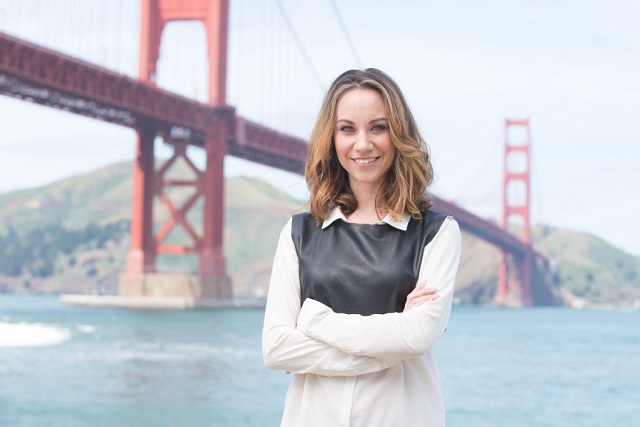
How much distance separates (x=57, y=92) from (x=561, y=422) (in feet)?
70.6

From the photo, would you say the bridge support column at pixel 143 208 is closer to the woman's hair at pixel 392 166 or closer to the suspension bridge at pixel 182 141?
the suspension bridge at pixel 182 141

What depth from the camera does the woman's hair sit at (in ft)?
6.47

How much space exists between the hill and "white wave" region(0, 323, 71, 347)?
49.9m

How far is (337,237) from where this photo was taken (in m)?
2.01

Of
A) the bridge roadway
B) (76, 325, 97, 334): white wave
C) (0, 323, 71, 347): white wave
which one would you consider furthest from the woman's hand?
(76, 325, 97, 334): white wave

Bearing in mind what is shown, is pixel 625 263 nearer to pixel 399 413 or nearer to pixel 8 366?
pixel 8 366

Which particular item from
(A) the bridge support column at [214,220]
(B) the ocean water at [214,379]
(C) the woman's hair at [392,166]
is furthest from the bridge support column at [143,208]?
(C) the woman's hair at [392,166]

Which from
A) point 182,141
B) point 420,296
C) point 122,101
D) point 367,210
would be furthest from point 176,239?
point 420,296

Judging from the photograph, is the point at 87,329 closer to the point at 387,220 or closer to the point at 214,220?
the point at 214,220

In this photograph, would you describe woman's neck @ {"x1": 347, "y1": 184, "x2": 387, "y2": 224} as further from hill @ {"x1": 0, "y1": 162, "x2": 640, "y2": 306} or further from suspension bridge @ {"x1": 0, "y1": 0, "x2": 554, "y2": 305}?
hill @ {"x1": 0, "y1": 162, "x2": 640, "y2": 306}

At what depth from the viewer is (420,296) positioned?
1945 millimetres

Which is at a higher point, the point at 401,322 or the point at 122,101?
the point at 122,101

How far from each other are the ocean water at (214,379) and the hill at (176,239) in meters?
52.5

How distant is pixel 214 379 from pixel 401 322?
49.1 feet
